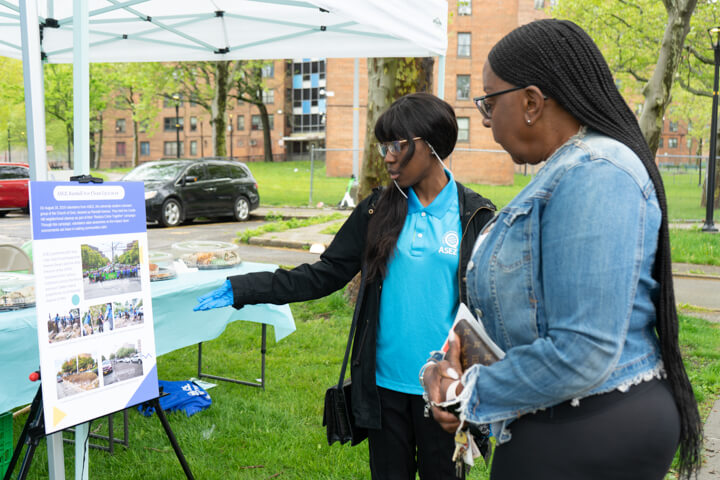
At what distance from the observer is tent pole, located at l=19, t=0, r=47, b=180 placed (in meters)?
2.68

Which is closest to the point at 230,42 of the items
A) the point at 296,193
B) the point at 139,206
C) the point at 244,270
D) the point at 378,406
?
the point at 244,270

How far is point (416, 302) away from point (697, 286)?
28.9 ft

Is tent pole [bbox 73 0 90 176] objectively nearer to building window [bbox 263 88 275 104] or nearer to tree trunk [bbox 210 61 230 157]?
tree trunk [bbox 210 61 230 157]

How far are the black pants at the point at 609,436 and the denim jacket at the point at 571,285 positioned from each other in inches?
1.5

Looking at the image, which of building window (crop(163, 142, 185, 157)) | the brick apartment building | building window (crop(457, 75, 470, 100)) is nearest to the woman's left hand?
the brick apartment building

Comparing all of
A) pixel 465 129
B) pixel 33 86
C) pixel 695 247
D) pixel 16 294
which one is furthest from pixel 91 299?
pixel 465 129

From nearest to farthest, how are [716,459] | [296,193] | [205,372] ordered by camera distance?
[716,459] < [205,372] < [296,193]

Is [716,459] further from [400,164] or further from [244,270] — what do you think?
[244,270]

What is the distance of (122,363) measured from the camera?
9.00 ft

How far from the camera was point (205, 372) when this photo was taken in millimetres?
5438

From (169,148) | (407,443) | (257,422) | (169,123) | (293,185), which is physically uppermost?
(169,123)

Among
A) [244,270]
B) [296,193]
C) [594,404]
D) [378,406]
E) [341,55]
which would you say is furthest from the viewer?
[296,193]

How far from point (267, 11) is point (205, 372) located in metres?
3.26

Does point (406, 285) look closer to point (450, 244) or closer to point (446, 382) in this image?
point (450, 244)
